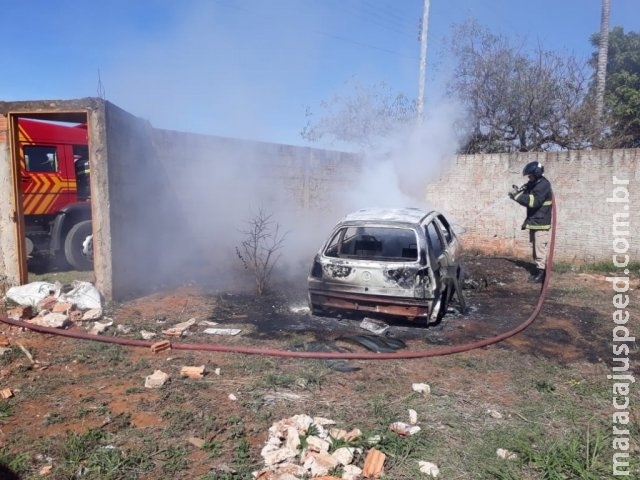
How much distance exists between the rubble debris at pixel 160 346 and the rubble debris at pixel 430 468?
2986mm

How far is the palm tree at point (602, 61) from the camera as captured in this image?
1281 cm

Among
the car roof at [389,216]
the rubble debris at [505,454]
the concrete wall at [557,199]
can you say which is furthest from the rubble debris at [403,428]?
the concrete wall at [557,199]

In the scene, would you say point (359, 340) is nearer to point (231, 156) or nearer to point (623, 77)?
point (231, 156)

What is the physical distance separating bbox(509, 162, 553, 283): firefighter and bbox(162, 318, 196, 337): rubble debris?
18.7 ft

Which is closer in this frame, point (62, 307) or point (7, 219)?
point (62, 307)

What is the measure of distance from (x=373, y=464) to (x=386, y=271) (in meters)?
2.68

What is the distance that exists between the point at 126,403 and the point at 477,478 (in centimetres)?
267

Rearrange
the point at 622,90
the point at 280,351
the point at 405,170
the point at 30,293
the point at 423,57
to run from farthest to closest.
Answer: the point at 622,90
the point at 423,57
the point at 405,170
the point at 30,293
the point at 280,351

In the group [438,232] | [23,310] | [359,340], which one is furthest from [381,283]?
[23,310]

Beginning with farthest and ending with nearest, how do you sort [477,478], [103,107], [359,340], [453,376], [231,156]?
[231,156] → [103,107] → [359,340] → [453,376] → [477,478]

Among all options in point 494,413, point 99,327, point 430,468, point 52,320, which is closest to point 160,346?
point 99,327

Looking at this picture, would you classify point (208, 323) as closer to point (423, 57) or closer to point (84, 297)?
point (84, 297)

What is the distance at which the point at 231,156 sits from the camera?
31.4 feet

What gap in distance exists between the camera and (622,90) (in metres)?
16.2
